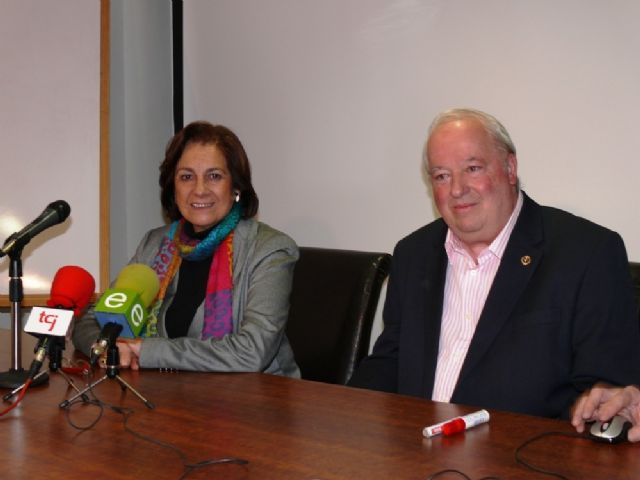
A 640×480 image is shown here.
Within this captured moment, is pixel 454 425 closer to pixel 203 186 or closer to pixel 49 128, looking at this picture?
pixel 203 186

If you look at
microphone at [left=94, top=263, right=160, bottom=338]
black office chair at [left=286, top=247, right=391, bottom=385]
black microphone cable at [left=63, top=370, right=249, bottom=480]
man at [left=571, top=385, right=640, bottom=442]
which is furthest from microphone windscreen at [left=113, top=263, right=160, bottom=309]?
man at [left=571, top=385, right=640, bottom=442]

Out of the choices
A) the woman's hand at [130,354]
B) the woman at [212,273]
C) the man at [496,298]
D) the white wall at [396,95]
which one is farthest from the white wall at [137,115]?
the man at [496,298]

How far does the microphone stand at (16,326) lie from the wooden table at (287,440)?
4.6 inches

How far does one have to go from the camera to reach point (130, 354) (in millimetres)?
2535

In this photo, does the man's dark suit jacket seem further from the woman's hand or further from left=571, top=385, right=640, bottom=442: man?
the woman's hand

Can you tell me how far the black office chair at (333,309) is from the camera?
9.16 feet

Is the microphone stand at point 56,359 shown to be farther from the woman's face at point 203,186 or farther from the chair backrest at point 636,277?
the chair backrest at point 636,277

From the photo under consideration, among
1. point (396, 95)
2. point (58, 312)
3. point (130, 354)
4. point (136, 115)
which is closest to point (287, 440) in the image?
point (58, 312)

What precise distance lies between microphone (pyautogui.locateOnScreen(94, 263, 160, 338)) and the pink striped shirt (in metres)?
0.82

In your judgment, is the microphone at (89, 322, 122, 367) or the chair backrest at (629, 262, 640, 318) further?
the chair backrest at (629, 262, 640, 318)

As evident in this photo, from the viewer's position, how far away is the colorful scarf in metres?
2.88

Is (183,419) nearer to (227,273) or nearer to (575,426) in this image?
(575,426)

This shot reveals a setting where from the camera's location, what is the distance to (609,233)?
2.28m

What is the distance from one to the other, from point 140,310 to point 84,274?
0.19 metres
